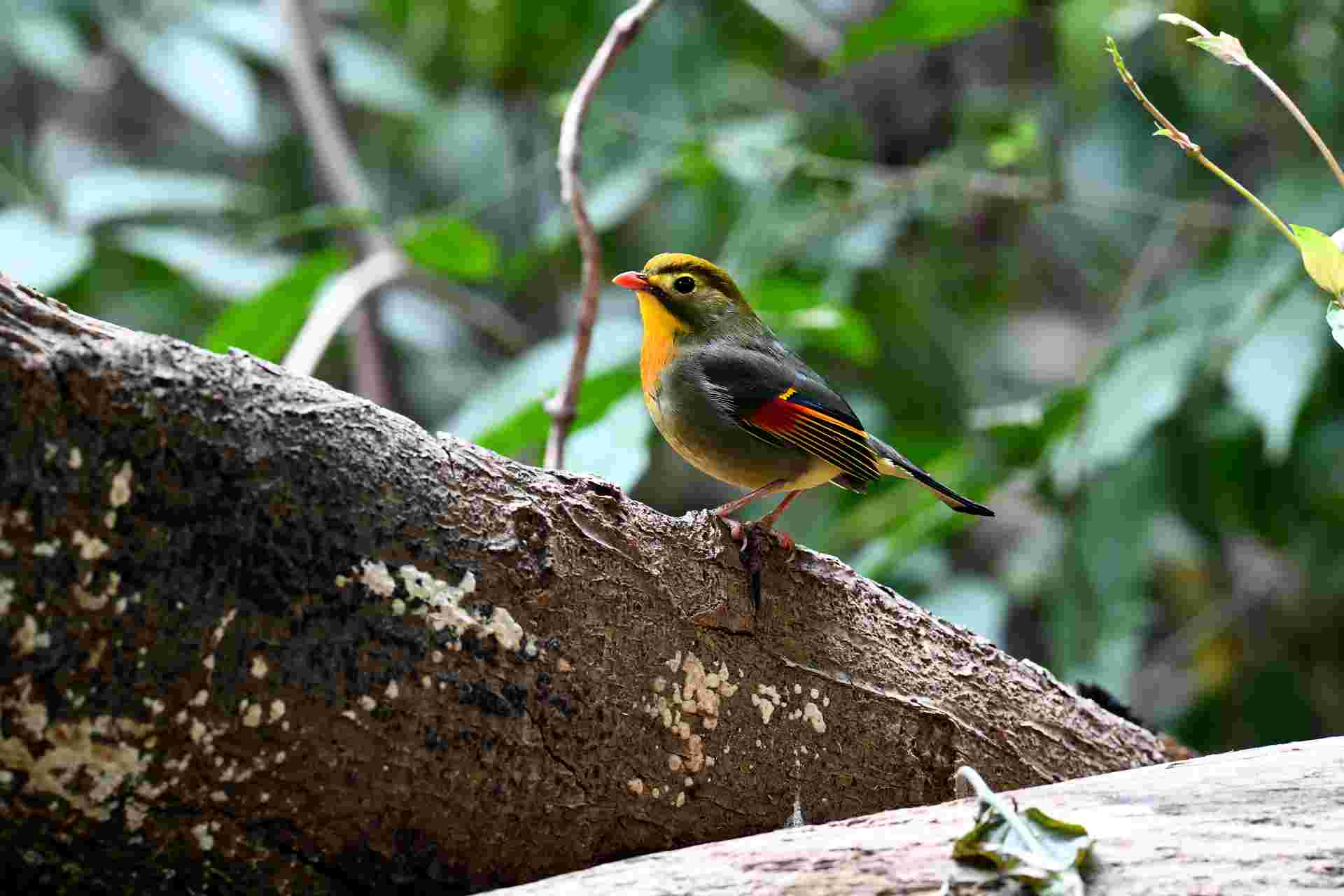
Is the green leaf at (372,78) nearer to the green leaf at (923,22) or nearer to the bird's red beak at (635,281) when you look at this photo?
the green leaf at (923,22)

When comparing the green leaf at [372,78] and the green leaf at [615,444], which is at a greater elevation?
the green leaf at [372,78]

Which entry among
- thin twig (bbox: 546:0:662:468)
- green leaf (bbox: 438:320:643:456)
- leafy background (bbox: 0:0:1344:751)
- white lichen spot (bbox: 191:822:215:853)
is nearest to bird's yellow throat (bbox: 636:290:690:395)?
thin twig (bbox: 546:0:662:468)

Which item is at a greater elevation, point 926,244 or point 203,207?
point 926,244

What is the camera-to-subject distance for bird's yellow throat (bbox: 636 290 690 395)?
7.54ft

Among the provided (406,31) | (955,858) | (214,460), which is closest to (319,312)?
(214,460)

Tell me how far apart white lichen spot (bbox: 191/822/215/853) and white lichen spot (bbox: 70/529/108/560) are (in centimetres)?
30

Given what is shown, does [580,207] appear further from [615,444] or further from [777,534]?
[777,534]

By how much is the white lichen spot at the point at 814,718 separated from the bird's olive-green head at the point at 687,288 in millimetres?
795

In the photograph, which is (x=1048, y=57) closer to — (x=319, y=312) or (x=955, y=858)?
(x=319, y=312)

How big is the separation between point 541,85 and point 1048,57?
2.42 meters

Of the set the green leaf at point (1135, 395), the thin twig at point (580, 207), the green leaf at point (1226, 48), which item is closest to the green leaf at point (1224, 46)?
the green leaf at point (1226, 48)

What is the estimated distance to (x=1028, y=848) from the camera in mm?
1349

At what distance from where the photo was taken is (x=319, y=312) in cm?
→ 325

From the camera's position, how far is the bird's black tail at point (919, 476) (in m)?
2.11
